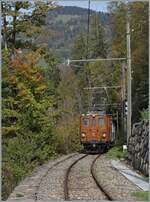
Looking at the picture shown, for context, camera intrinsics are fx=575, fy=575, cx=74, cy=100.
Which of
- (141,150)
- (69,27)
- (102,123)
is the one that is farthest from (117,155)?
(69,27)

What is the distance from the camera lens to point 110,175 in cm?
1805

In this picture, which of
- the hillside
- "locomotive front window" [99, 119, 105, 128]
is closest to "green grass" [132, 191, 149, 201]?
"locomotive front window" [99, 119, 105, 128]

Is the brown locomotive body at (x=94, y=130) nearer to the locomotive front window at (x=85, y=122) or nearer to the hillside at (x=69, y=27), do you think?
the locomotive front window at (x=85, y=122)

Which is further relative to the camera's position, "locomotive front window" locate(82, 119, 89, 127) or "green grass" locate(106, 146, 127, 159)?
"locomotive front window" locate(82, 119, 89, 127)

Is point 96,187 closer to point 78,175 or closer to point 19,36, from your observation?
point 78,175

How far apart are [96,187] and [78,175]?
3.83 m

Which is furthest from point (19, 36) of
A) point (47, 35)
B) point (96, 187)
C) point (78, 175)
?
point (96, 187)

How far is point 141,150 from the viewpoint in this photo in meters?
19.5

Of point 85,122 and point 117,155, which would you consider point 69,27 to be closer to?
point 85,122

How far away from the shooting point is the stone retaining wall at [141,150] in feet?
57.8

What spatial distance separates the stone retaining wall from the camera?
17.6 metres

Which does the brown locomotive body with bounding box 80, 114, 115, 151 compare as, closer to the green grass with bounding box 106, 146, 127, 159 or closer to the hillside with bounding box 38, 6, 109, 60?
the green grass with bounding box 106, 146, 127, 159

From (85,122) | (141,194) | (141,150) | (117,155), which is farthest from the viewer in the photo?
(85,122)

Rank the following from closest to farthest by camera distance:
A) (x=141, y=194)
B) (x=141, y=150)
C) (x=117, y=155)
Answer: (x=141, y=194) → (x=141, y=150) → (x=117, y=155)
